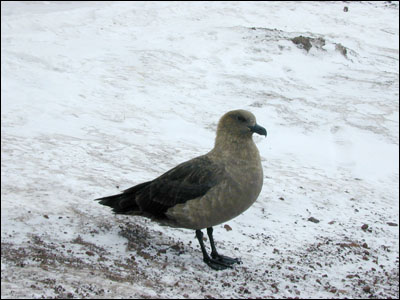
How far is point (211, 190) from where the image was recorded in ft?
15.5

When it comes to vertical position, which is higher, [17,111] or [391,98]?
[17,111]

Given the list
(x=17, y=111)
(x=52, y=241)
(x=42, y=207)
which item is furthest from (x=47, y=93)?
(x=52, y=241)

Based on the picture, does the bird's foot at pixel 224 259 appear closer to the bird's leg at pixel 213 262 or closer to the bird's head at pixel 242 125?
the bird's leg at pixel 213 262

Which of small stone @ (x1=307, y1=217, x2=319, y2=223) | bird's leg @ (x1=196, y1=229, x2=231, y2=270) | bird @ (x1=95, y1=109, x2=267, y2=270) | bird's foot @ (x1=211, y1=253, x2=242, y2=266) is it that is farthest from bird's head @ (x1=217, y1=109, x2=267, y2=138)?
small stone @ (x1=307, y1=217, x2=319, y2=223)

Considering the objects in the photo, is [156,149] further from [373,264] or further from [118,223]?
[373,264]

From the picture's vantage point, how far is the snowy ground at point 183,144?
186 inches

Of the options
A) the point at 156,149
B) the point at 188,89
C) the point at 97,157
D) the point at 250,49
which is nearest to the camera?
the point at 97,157

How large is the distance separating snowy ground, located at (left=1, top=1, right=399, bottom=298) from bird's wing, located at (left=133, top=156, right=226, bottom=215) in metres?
0.51

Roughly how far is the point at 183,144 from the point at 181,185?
173 inches

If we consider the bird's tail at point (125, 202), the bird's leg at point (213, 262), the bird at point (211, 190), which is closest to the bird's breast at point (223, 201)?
the bird at point (211, 190)

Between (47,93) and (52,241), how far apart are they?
20.1 feet

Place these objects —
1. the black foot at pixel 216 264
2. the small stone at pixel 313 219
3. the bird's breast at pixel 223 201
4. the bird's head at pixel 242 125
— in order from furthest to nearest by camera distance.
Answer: the small stone at pixel 313 219 < the bird's head at pixel 242 125 < the black foot at pixel 216 264 < the bird's breast at pixel 223 201

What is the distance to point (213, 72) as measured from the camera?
1429cm

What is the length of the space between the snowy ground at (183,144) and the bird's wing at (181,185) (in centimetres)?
51
